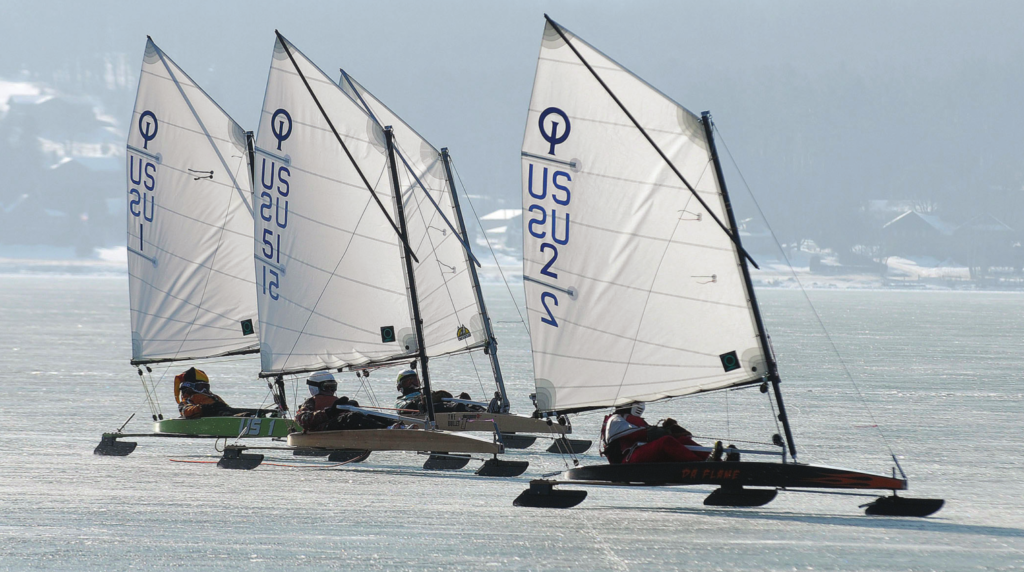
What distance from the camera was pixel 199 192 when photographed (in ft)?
96.7

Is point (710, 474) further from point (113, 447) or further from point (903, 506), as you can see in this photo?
point (113, 447)

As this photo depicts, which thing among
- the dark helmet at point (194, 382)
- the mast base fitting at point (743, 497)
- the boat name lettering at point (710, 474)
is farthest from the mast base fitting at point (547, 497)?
the dark helmet at point (194, 382)

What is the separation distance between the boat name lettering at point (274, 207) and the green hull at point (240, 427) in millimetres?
2421

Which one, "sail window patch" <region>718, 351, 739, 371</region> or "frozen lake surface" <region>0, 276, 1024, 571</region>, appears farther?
"sail window patch" <region>718, 351, 739, 371</region>

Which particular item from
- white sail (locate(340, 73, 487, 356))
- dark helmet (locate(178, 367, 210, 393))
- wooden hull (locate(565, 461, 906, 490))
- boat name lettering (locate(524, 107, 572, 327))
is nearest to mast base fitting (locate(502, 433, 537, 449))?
white sail (locate(340, 73, 487, 356))

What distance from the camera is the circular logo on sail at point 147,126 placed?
1169 inches

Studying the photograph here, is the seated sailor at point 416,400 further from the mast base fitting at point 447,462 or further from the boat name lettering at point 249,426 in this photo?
the boat name lettering at point 249,426

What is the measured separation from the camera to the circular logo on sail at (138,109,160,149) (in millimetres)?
29688

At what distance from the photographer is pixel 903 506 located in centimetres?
1648

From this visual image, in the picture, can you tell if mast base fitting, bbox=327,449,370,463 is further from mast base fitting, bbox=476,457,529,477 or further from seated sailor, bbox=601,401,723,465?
seated sailor, bbox=601,401,723,465

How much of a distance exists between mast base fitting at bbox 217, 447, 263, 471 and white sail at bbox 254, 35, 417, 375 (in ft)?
6.40

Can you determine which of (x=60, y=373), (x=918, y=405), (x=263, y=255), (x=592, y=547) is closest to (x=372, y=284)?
(x=263, y=255)

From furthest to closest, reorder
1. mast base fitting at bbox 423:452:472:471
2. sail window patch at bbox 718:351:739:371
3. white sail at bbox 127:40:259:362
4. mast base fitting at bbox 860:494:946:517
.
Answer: white sail at bbox 127:40:259:362, mast base fitting at bbox 423:452:472:471, sail window patch at bbox 718:351:739:371, mast base fitting at bbox 860:494:946:517

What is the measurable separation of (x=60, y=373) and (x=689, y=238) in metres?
31.8
